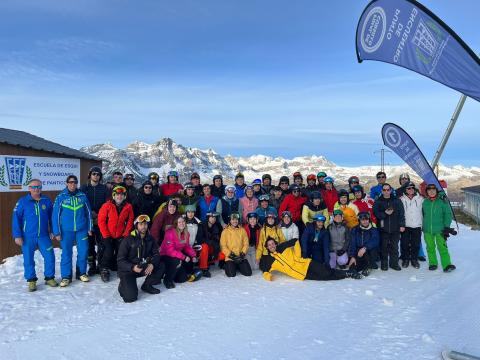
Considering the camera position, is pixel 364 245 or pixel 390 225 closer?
pixel 364 245

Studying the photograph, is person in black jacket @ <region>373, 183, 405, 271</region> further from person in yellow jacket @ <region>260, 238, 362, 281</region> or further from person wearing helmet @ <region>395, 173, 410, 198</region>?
person in yellow jacket @ <region>260, 238, 362, 281</region>

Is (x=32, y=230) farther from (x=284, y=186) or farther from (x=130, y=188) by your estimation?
(x=284, y=186)

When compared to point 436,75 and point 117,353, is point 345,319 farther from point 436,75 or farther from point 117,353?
point 436,75

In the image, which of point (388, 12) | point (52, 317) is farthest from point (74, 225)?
point (388, 12)

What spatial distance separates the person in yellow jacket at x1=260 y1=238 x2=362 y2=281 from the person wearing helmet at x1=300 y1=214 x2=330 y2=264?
282 mm

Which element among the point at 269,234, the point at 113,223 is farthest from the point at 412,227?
the point at 113,223

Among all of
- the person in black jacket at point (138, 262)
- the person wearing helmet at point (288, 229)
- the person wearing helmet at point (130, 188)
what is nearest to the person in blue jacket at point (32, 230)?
the person in black jacket at point (138, 262)

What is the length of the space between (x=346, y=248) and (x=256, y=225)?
177 cm

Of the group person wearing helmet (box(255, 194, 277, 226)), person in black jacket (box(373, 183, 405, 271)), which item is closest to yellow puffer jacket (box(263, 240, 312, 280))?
person wearing helmet (box(255, 194, 277, 226))

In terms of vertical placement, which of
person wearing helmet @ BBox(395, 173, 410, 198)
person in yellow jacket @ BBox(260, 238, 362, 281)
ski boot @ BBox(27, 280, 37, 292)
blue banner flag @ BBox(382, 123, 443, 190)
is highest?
blue banner flag @ BBox(382, 123, 443, 190)

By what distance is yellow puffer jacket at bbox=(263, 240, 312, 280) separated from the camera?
21.4ft

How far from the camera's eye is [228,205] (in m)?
7.76

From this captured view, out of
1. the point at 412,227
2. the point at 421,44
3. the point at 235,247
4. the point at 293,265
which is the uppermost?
the point at 421,44

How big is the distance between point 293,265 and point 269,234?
73 cm
